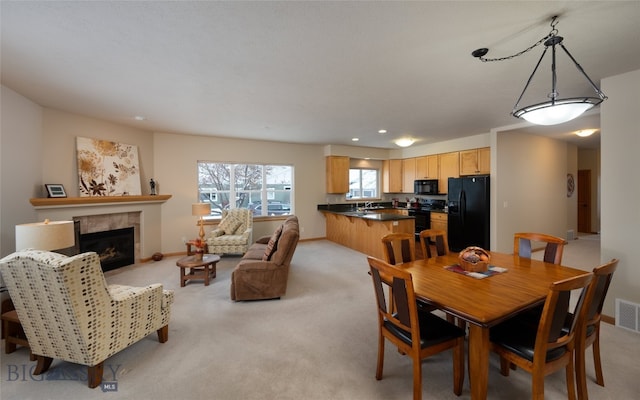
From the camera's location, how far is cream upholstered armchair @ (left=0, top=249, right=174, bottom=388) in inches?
66.7

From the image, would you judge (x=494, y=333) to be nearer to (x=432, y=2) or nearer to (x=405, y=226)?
(x=432, y=2)

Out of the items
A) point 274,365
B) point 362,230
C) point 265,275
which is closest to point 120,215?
point 265,275

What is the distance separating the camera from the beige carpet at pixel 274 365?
1.82 metres

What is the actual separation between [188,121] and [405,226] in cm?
440

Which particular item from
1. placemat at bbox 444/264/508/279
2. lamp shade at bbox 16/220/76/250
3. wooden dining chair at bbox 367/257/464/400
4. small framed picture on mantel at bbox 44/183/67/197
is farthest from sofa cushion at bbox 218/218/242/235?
placemat at bbox 444/264/508/279

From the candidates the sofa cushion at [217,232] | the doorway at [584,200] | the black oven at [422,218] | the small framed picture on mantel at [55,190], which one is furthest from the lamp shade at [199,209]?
the doorway at [584,200]

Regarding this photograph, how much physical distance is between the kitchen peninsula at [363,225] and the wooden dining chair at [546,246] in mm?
2342

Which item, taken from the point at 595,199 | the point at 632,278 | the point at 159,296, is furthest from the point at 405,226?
the point at 595,199

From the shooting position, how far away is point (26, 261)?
1700mm

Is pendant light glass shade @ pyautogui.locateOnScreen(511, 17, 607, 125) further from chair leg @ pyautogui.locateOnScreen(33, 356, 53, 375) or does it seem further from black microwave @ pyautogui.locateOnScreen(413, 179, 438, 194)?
black microwave @ pyautogui.locateOnScreen(413, 179, 438, 194)

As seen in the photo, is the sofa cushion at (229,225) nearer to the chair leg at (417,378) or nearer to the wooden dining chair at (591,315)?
the chair leg at (417,378)

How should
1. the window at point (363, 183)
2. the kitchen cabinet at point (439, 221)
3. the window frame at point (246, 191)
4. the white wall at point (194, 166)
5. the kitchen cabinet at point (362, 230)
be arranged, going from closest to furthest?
the kitchen cabinet at point (362, 230) → the white wall at point (194, 166) → the window frame at point (246, 191) → the kitchen cabinet at point (439, 221) → the window at point (363, 183)

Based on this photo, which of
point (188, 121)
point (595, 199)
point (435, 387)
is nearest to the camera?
point (435, 387)

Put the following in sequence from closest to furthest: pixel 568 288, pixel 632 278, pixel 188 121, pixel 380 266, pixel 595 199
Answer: pixel 568 288 < pixel 380 266 < pixel 632 278 < pixel 188 121 < pixel 595 199
